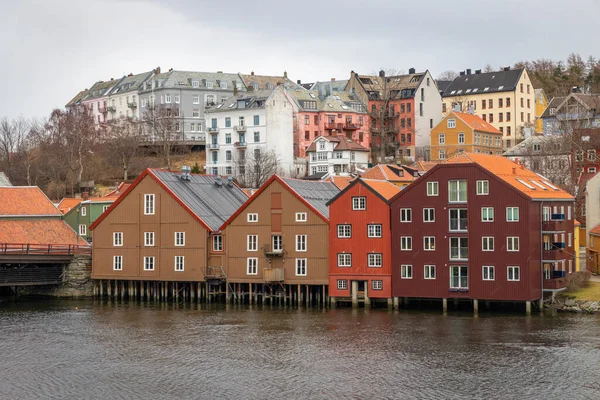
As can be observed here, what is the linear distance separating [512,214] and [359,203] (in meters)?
10.2

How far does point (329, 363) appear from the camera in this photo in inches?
1855

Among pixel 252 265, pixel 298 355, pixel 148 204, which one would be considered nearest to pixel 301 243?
pixel 252 265

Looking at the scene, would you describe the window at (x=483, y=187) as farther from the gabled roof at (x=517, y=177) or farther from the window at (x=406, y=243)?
the window at (x=406, y=243)

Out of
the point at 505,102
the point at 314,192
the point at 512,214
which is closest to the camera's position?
the point at 512,214

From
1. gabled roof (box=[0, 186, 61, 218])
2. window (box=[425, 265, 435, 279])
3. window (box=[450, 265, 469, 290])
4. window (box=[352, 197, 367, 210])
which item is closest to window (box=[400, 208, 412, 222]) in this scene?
window (box=[352, 197, 367, 210])

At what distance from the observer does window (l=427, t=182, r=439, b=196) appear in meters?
61.8

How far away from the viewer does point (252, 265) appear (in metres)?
67.6

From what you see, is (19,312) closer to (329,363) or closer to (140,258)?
(140,258)

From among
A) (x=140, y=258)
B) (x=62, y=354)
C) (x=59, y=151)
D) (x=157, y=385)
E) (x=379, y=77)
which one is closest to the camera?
(x=157, y=385)

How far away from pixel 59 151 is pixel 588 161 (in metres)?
61.9

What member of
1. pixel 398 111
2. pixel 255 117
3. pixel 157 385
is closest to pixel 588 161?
pixel 398 111

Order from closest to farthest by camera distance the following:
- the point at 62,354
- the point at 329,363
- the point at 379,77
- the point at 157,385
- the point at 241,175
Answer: the point at 157,385
the point at 329,363
the point at 62,354
the point at 241,175
the point at 379,77

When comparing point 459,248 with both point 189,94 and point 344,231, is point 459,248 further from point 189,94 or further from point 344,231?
point 189,94

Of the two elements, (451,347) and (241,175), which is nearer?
(451,347)
